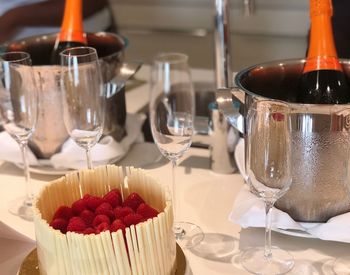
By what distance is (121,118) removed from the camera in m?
1.00

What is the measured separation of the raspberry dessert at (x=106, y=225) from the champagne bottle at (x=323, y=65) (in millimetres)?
324

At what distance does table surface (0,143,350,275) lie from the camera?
717mm

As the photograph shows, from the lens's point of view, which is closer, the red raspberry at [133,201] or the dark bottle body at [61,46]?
the red raspberry at [133,201]

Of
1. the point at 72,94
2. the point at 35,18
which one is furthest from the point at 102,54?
the point at 35,18

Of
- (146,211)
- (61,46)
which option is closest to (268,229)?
(146,211)

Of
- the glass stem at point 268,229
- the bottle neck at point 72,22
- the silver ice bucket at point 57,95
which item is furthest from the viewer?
the bottle neck at point 72,22

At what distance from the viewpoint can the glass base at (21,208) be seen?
84 centimetres

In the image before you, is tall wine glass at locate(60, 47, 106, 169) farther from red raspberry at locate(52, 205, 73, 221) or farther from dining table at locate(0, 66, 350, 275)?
red raspberry at locate(52, 205, 73, 221)

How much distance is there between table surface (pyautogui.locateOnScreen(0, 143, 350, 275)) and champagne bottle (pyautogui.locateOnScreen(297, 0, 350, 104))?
19 centimetres

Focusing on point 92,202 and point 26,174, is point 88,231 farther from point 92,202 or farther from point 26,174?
point 26,174

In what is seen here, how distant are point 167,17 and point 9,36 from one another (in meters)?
0.39

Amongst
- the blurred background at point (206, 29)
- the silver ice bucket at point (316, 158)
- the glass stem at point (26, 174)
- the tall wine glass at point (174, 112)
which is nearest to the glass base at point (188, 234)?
the tall wine glass at point (174, 112)

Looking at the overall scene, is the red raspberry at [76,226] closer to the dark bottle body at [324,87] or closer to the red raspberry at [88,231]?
the red raspberry at [88,231]

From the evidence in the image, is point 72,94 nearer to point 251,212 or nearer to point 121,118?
point 121,118
